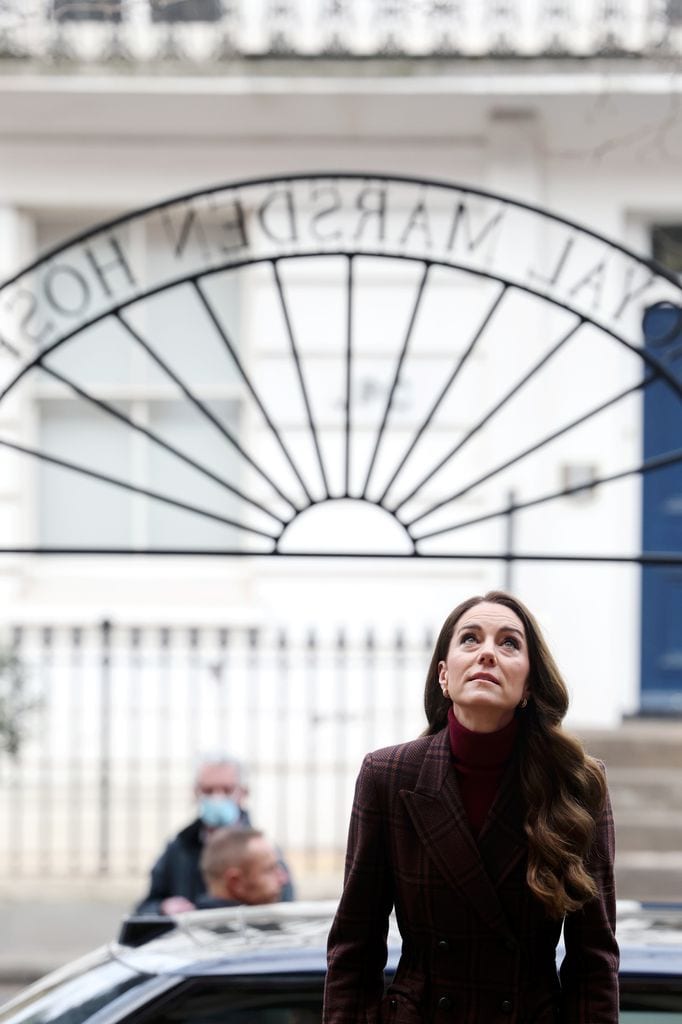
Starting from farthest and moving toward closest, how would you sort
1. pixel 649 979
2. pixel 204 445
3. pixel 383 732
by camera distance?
pixel 204 445
pixel 383 732
pixel 649 979

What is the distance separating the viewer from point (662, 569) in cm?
1052

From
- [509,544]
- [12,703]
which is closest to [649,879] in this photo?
[509,544]

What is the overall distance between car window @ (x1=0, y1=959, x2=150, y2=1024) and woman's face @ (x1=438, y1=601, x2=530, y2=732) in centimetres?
97

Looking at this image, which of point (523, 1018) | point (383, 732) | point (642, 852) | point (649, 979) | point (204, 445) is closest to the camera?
point (523, 1018)

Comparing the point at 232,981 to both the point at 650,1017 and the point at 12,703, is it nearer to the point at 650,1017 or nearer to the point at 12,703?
the point at 650,1017

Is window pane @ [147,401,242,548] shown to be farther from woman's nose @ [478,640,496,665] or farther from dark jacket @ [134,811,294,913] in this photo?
woman's nose @ [478,640,496,665]

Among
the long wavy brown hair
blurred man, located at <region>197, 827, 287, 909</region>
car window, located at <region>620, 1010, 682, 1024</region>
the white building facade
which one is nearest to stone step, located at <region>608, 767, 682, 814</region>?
the white building facade

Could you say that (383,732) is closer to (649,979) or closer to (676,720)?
(676,720)

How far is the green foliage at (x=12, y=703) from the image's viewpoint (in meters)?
9.51

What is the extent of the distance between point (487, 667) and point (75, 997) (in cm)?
123

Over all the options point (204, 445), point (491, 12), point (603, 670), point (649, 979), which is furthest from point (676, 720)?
point (649, 979)

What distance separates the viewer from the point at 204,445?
1084 centimetres

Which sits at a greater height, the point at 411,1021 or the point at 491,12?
the point at 491,12

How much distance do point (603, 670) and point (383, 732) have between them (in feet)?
4.62
